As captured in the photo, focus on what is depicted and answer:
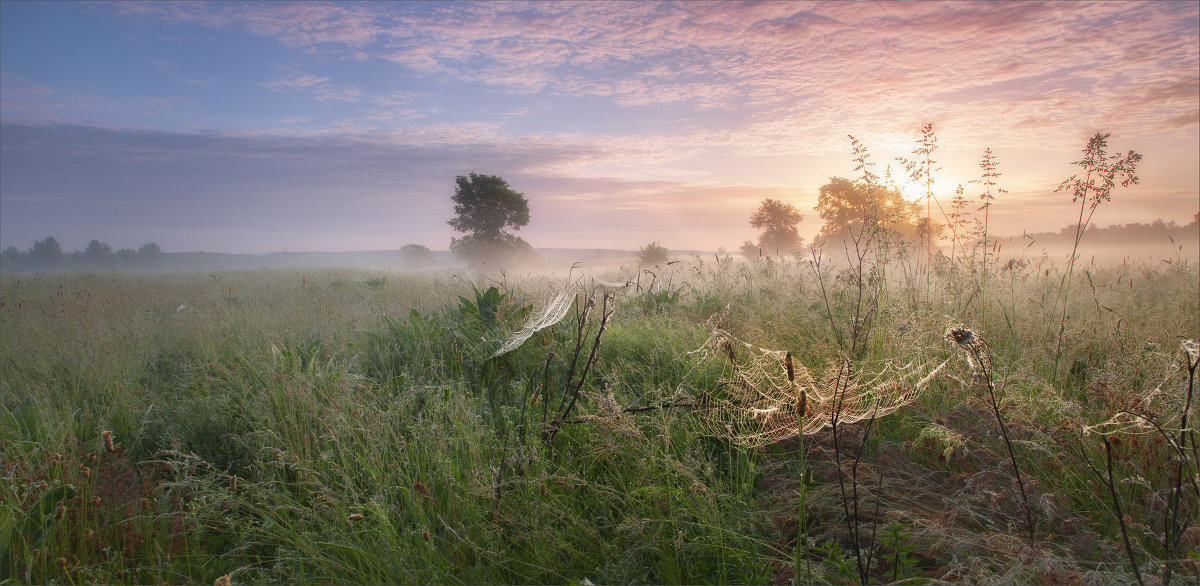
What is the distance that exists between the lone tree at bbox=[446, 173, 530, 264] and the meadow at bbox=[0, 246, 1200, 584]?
73.1 ft

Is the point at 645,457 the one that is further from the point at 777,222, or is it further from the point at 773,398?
the point at 777,222

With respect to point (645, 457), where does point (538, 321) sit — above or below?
above

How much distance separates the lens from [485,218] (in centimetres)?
2698

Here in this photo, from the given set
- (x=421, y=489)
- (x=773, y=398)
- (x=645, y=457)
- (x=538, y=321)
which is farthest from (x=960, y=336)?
(x=538, y=321)

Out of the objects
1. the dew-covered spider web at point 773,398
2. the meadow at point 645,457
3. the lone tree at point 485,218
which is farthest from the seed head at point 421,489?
the lone tree at point 485,218

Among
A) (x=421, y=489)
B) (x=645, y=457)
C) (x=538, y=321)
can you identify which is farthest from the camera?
(x=538, y=321)

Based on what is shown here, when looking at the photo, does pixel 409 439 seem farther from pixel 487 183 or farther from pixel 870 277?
pixel 487 183

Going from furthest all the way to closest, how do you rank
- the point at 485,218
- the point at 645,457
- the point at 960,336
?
the point at 485,218 → the point at 645,457 → the point at 960,336

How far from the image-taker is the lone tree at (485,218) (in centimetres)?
2667

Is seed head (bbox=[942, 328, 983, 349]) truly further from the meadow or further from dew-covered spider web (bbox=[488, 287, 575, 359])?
dew-covered spider web (bbox=[488, 287, 575, 359])

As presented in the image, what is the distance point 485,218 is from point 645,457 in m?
25.5

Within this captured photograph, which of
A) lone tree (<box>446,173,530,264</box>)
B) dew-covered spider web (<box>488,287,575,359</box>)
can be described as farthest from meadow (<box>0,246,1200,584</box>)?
lone tree (<box>446,173,530,264</box>)

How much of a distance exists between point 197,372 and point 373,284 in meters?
7.03

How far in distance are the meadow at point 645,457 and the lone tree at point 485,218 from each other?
877 inches
